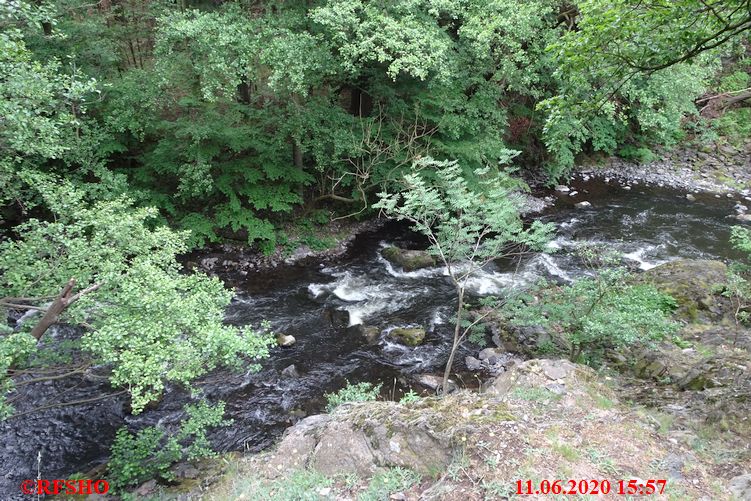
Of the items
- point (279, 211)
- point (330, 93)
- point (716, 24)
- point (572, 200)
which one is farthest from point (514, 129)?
point (716, 24)

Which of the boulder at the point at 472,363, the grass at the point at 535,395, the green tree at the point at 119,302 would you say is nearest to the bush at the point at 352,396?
the green tree at the point at 119,302

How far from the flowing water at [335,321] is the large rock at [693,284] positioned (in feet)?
5.03

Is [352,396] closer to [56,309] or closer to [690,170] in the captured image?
[56,309]

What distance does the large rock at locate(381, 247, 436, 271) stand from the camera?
535 inches

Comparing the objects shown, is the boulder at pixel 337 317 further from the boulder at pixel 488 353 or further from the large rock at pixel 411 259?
the boulder at pixel 488 353

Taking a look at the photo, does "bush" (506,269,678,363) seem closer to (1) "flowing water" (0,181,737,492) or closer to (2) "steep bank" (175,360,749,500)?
(2) "steep bank" (175,360,749,500)

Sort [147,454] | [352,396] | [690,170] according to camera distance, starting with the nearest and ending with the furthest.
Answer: [147,454], [352,396], [690,170]

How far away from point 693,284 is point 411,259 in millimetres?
7174

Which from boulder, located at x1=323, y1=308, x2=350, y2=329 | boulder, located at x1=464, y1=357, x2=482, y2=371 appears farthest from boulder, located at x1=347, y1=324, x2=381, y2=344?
boulder, located at x1=464, y1=357, x2=482, y2=371

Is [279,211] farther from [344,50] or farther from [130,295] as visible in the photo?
[130,295]

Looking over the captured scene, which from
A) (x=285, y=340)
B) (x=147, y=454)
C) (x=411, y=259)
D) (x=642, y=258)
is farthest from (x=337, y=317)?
(x=642, y=258)

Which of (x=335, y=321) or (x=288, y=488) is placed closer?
(x=288, y=488)

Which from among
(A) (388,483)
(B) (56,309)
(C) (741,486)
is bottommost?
(A) (388,483)
